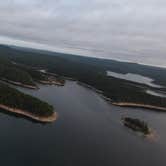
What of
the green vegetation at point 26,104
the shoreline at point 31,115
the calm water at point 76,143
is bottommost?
the calm water at point 76,143

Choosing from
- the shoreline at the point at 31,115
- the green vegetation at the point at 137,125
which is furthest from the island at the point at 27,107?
the green vegetation at the point at 137,125

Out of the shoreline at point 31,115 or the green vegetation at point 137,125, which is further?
the green vegetation at point 137,125

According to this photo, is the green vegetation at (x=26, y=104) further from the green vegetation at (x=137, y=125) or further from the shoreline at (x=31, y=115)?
the green vegetation at (x=137, y=125)

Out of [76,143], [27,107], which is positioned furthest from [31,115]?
[76,143]

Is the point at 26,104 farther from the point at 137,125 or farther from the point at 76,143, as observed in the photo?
the point at 137,125

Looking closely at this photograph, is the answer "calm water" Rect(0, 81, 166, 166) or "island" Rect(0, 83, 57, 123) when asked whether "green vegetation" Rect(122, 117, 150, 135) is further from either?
"island" Rect(0, 83, 57, 123)

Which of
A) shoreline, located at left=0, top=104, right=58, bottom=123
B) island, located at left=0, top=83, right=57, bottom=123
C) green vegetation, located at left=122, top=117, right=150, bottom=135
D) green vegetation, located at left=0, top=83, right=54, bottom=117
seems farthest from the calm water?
green vegetation, located at left=0, top=83, right=54, bottom=117

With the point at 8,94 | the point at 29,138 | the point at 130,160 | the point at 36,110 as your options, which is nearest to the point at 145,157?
the point at 130,160
